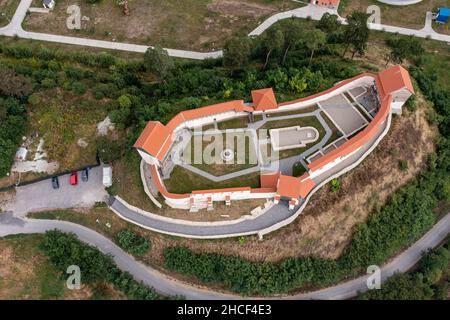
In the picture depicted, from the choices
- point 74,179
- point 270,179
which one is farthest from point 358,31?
point 74,179

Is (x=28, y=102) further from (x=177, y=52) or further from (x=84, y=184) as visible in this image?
(x=177, y=52)

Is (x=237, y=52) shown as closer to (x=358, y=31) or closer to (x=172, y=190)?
(x=358, y=31)

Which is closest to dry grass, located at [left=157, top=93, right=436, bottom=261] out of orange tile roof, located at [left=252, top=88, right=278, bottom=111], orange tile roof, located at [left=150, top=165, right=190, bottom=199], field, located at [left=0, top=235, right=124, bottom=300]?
orange tile roof, located at [left=150, top=165, right=190, bottom=199]

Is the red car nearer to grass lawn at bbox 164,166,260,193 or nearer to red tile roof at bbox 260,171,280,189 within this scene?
grass lawn at bbox 164,166,260,193

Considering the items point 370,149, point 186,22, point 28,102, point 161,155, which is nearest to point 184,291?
point 161,155
